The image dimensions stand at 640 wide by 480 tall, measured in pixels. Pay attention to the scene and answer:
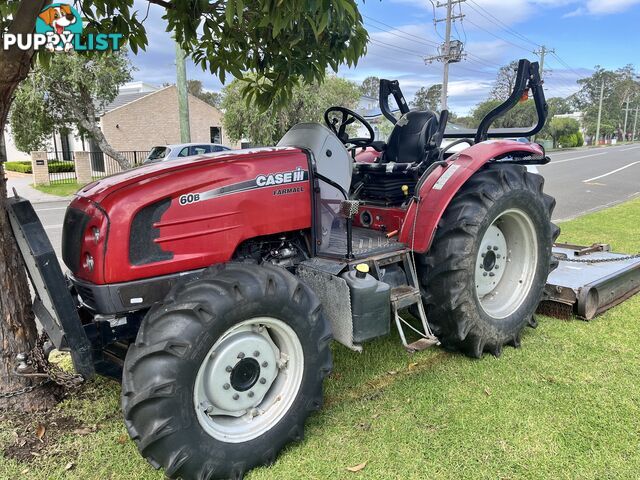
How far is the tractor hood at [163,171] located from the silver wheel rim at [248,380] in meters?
0.88

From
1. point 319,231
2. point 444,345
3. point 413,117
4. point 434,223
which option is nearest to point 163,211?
point 319,231

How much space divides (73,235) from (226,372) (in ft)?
3.60

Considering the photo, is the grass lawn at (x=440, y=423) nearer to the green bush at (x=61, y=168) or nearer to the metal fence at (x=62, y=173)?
the metal fence at (x=62, y=173)

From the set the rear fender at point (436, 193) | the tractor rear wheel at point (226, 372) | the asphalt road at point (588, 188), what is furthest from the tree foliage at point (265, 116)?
the tractor rear wheel at point (226, 372)

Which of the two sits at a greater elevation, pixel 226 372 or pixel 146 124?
pixel 146 124

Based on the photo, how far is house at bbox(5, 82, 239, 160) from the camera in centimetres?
2697

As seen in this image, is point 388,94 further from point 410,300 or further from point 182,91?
point 182,91

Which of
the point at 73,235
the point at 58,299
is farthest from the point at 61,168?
the point at 58,299

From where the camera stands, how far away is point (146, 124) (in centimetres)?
2822

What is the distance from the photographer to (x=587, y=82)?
93.1 metres

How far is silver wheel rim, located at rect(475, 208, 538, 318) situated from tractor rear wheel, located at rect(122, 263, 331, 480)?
1726 millimetres

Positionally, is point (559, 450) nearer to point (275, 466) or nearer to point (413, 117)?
point (275, 466)

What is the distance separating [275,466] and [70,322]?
1.26 meters

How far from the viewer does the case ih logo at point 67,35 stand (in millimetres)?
3180
